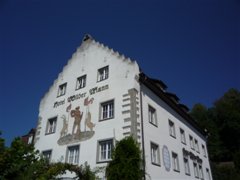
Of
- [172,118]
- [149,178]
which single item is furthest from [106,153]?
[172,118]

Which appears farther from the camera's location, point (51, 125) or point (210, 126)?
point (210, 126)

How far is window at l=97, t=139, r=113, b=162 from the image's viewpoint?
583 inches

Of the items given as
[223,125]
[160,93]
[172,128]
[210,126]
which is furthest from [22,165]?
[223,125]

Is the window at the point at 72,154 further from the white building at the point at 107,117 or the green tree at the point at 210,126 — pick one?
the green tree at the point at 210,126

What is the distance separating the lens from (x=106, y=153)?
588 inches

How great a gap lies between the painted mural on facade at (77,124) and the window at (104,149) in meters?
1.18

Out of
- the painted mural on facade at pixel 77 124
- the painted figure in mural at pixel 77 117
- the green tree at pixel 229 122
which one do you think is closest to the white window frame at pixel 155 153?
the painted mural on facade at pixel 77 124

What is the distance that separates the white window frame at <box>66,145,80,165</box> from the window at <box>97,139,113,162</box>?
2092 mm

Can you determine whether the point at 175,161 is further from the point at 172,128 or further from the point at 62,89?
the point at 62,89

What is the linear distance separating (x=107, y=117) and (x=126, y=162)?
14.7ft

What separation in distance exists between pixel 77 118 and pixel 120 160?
21.2 feet

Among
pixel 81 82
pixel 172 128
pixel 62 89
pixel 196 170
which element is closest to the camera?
pixel 172 128

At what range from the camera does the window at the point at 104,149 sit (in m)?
14.8

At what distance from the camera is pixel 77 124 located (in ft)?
57.2
